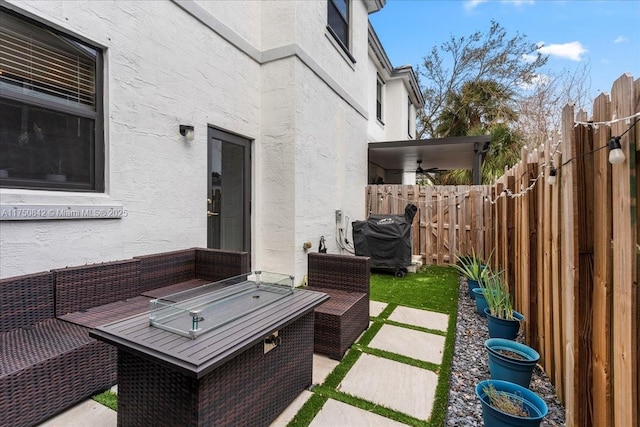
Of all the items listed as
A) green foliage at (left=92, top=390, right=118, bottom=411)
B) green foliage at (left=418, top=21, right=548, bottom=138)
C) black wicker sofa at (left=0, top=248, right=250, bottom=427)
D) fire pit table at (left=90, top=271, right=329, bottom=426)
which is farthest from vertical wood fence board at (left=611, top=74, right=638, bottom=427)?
green foliage at (left=418, top=21, right=548, bottom=138)

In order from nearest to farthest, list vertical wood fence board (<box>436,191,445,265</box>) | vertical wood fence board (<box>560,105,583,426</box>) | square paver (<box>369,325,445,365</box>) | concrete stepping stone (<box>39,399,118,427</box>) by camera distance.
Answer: vertical wood fence board (<box>560,105,583,426</box>)
concrete stepping stone (<box>39,399,118,427</box>)
square paver (<box>369,325,445,365</box>)
vertical wood fence board (<box>436,191,445,265</box>)

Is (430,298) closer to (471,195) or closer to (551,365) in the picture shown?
(551,365)

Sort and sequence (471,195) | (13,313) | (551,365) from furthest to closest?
(471,195), (551,365), (13,313)

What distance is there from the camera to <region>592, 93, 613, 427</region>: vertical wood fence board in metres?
1.57

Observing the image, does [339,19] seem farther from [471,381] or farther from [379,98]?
[471,381]

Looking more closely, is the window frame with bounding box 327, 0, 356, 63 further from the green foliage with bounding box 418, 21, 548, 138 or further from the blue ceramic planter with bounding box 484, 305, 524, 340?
the green foliage with bounding box 418, 21, 548, 138

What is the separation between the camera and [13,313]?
228 cm

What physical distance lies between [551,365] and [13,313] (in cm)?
413

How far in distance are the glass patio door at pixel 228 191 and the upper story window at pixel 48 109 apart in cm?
151

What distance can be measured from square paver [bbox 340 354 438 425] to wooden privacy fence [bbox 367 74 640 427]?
88 cm

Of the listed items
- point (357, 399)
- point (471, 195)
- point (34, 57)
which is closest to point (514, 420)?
point (357, 399)

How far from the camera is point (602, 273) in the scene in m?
1.64

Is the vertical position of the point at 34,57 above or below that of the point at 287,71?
below

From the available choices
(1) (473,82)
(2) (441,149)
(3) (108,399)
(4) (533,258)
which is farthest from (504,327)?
(1) (473,82)
